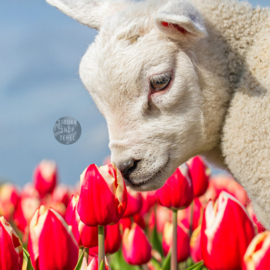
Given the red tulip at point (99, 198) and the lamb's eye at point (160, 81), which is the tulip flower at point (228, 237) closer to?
the red tulip at point (99, 198)

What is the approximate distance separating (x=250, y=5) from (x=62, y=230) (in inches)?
39.6

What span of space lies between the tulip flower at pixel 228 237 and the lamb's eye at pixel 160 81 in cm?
46

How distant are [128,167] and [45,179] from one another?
3.95 feet

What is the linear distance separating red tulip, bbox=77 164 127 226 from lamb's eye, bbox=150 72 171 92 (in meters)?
0.35

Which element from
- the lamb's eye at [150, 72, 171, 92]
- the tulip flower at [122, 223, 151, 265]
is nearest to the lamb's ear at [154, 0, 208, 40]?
the lamb's eye at [150, 72, 171, 92]

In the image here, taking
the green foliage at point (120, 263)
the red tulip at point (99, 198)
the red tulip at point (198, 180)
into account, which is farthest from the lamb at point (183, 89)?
the green foliage at point (120, 263)

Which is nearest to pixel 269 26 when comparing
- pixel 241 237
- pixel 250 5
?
pixel 250 5

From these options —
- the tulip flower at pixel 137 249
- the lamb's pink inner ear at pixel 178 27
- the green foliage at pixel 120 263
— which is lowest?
the green foliage at pixel 120 263

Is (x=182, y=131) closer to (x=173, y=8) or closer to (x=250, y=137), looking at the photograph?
(x=250, y=137)

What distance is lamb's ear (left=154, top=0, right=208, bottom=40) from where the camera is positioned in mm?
932

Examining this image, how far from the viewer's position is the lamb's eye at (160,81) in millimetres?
1049

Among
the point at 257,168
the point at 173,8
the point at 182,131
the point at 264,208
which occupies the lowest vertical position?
the point at 264,208

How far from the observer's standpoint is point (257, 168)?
3.33ft

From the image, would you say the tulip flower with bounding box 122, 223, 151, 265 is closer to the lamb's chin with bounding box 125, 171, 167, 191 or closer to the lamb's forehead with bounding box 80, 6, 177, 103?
the lamb's chin with bounding box 125, 171, 167, 191
